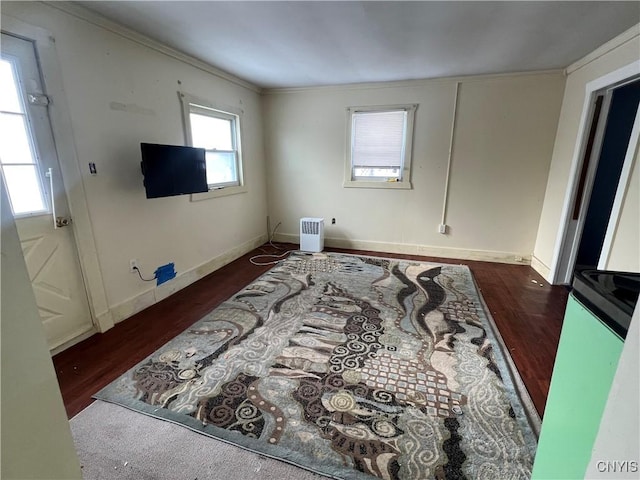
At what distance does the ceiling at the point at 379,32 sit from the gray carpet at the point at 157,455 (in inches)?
105

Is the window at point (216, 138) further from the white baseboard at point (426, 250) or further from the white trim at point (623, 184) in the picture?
the white trim at point (623, 184)

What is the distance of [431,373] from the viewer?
2012mm

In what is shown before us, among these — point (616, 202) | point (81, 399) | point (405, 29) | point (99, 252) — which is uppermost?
point (405, 29)

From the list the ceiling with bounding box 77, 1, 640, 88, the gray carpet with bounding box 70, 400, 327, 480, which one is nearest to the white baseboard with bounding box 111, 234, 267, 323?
the gray carpet with bounding box 70, 400, 327, 480

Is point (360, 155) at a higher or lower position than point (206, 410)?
higher

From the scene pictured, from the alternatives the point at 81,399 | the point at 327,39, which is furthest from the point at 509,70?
the point at 81,399

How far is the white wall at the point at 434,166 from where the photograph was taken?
3.79 m

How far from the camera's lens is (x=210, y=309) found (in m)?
2.87

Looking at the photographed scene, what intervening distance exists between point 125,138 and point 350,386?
2699 millimetres

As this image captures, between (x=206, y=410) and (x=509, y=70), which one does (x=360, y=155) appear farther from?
(x=206, y=410)

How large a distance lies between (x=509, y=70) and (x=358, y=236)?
286cm

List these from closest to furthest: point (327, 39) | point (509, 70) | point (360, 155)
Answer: point (327, 39) < point (509, 70) < point (360, 155)

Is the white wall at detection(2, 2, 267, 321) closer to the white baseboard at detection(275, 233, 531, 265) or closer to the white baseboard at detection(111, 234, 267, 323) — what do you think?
the white baseboard at detection(111, 234, 267, 323)

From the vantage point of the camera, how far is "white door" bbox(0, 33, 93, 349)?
1.87 meters
